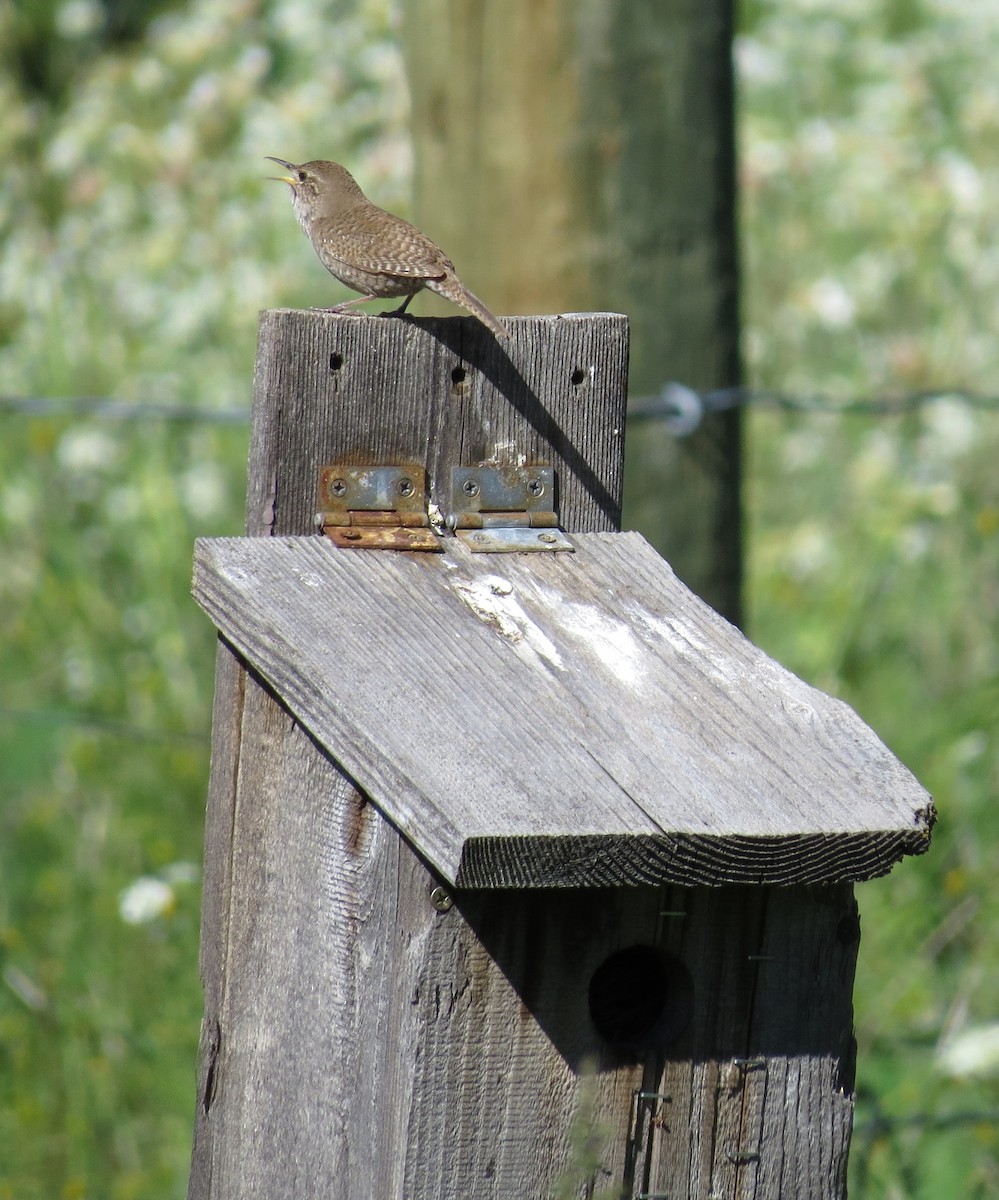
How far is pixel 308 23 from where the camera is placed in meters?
7.56

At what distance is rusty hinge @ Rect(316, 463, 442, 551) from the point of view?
2002 millimetres

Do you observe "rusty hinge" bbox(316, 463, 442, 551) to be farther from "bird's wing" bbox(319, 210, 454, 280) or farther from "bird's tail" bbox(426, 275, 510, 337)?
"bird's wing" bbox(319, 210, 454, 280)

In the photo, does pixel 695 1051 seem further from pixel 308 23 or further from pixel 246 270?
pixel 308 23

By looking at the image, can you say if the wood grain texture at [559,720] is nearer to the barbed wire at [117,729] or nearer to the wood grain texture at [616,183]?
the wood grain texture at [616,183]

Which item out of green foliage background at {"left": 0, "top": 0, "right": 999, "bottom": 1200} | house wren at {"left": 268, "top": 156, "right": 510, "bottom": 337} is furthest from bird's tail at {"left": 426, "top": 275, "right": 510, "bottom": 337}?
green foliage background at {"left": 0, "top": 0, "right": 999, "bottom": 1200}

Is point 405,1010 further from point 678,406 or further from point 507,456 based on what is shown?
point 678,406

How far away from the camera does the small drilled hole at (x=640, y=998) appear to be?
70.1 inches

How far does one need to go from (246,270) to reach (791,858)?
4.69 m

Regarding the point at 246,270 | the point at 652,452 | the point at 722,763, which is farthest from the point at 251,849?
the point at 246,270

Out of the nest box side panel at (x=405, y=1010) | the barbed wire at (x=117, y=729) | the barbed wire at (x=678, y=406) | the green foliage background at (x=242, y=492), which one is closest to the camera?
the nest box side panel at (x=405, y=1010)

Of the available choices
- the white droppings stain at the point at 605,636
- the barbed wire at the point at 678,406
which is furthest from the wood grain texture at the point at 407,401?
the barbed wire at the point at 678,406

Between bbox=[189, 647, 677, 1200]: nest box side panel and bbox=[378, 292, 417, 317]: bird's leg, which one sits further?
bbox=[378, 292, 417, 317]: bird's leg

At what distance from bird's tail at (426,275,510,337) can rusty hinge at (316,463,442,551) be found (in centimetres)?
20

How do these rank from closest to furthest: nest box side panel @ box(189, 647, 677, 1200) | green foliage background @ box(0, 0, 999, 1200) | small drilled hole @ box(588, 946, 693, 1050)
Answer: nest box side panel @ box(189, 647, 677, 1200) → small drilled hole @ box(588, 946, 693, 1050) → green foliage background @ box(0, 0, 999, 1200)
